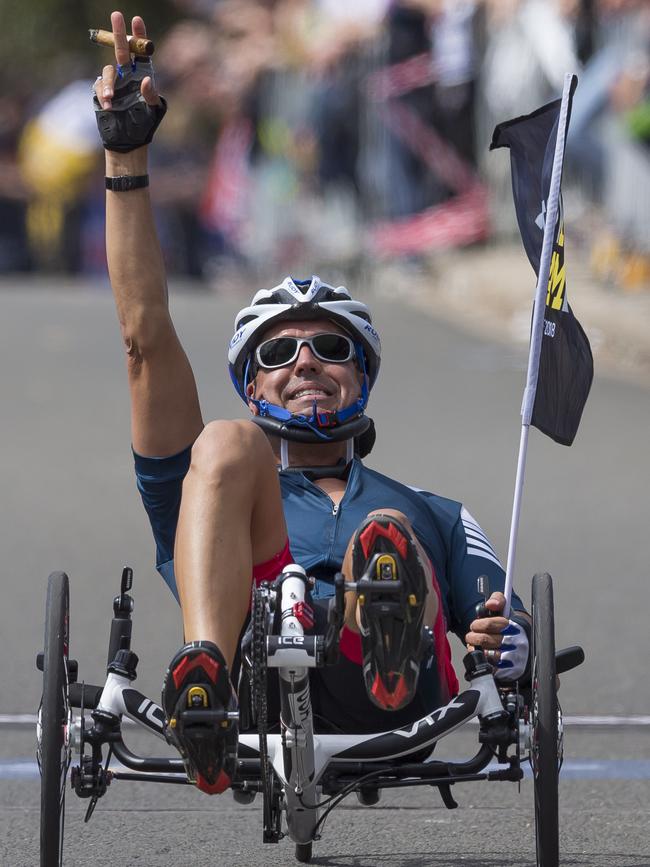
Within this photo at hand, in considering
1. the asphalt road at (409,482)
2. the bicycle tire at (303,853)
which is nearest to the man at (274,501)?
the bicycle tire at (303,853)

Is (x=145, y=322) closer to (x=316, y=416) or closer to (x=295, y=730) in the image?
(x=316, y=416)

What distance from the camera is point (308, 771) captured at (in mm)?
4371

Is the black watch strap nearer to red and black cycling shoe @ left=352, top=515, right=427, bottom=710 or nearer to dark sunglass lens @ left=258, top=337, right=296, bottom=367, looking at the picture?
dark sunglass lens @ left=258, top=337, right=296, bottom=367

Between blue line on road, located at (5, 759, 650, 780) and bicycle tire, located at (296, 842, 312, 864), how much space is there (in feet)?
3.29

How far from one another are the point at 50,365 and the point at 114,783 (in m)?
11.8

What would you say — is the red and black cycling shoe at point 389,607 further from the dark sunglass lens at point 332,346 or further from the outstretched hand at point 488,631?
the dark sunglass lens at point 332,346

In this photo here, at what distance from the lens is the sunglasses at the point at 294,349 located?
17.6 feet

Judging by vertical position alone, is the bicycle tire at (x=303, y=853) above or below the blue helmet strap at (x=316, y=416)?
Answer: below

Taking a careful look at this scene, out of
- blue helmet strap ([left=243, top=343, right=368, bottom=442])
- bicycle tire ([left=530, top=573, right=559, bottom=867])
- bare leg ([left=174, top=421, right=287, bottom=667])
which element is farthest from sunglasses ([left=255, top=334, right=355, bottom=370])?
bicycle tire ([left=530, top=573, right=559, bottom=867])

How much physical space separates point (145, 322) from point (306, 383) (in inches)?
20.9

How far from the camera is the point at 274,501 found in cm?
468

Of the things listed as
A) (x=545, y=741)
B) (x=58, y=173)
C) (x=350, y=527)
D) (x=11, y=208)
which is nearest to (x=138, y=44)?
(x=350, y=527)

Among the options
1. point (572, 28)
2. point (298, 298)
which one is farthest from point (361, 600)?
point (572, 28)

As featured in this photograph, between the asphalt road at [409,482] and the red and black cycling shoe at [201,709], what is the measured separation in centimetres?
91
